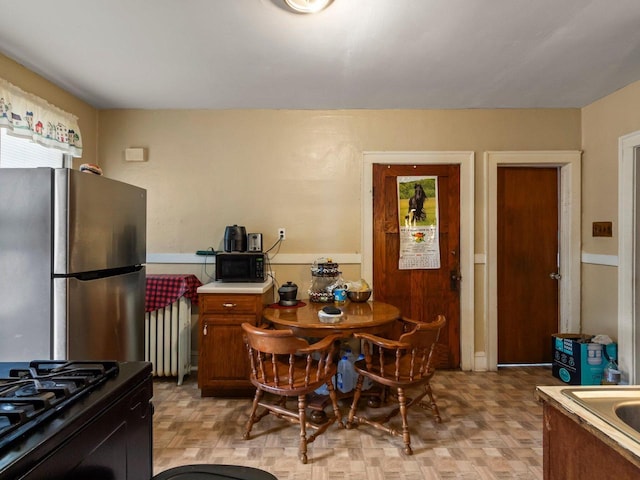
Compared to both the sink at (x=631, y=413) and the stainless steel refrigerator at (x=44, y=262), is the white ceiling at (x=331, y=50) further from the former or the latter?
the sink at (x=631, y=413)

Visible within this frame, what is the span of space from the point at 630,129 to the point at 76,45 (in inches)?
160

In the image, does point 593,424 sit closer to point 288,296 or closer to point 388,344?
point 388,344

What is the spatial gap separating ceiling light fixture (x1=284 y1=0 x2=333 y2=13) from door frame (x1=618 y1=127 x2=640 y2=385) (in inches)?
103

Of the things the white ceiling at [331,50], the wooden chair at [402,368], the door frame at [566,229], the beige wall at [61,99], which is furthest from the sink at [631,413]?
the beige wall at [61,99]

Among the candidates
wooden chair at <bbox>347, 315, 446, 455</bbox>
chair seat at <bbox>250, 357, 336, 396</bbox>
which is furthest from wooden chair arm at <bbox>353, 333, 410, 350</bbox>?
chair seat at <bbox>250, 357, 336, 396</bbox>

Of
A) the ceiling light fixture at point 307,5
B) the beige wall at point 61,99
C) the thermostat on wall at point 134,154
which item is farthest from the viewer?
the thermostat on wall at point 134,154

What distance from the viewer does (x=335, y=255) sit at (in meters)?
3.36

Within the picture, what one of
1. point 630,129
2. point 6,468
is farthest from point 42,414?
point 630,129

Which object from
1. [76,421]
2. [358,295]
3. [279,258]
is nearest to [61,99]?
[279,258]

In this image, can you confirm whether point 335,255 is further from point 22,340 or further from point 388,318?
point 22,340

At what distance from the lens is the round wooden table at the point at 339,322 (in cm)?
235

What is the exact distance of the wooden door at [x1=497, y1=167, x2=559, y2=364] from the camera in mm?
3482

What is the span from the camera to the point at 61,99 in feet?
9.52

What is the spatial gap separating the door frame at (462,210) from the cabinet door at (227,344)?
1282 mm
